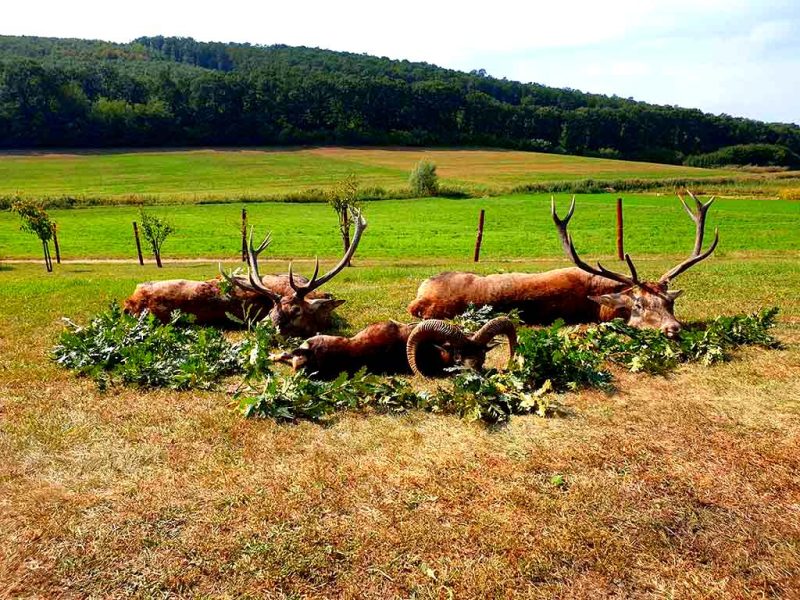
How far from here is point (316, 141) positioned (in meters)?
99.1

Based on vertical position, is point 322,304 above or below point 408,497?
above

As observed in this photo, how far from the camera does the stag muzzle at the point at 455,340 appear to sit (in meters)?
8.33

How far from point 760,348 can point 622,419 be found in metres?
3.83

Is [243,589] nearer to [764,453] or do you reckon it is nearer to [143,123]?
[764,453]

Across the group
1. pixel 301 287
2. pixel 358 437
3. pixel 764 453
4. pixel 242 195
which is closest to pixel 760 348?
pixel 764 453

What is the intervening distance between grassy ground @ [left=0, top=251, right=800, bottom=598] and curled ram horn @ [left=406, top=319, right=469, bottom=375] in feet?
4.36

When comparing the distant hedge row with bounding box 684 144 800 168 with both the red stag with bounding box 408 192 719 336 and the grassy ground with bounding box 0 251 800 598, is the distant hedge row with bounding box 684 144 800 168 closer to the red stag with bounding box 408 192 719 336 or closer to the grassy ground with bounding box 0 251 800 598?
the red stag with bounding box 408 192 719 336

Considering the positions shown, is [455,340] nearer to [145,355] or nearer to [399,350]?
[399,350]

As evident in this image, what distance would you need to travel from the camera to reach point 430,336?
330 inches

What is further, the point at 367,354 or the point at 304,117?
the point at 304,117

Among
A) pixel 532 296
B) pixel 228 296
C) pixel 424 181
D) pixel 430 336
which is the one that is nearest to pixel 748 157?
pixel 424 181

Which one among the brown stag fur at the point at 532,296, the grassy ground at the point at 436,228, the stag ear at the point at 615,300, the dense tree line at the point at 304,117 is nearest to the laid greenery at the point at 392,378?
the stag ear at the point at 615,300

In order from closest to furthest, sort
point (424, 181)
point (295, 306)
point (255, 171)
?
point (295, 306)
point (424, 181)
point (255, 171)

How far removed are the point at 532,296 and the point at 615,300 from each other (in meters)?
1.48
